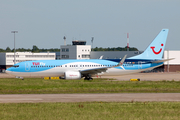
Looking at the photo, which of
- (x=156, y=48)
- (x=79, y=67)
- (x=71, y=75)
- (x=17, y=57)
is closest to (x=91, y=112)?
(x=71, y=75)

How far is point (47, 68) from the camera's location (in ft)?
169

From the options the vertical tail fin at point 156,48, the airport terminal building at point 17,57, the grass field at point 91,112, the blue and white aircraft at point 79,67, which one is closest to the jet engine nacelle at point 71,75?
the blue and white aircraft at point 79,67

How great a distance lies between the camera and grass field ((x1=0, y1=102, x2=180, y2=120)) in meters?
17.2

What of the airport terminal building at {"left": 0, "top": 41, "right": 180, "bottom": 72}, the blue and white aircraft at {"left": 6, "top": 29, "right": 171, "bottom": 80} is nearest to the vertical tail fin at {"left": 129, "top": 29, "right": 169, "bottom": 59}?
the blue and white aircraft at {"left": 6, "top": 29, "right": 171, "bottom": 80}

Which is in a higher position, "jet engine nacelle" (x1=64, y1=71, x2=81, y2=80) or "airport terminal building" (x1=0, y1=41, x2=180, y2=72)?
"airport terminal building" (x1=0, y1=41, x2=180, y2=72)

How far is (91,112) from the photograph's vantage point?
19.0m

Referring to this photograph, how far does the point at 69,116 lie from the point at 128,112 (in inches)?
156

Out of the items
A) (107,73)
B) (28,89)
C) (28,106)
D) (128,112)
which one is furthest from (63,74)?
(128,112)

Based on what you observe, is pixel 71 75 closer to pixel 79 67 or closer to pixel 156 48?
pixel 79 67

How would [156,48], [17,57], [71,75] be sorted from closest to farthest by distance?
[71,75]
[156,48]
[17,57]

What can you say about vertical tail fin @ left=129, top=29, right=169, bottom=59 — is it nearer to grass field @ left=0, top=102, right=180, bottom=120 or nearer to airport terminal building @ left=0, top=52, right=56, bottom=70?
grass field @ left=0, top=102, right=180, bottom=120

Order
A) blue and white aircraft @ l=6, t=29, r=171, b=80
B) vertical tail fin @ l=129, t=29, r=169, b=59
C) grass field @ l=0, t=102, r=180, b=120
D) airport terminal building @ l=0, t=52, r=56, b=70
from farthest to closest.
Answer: airport terminal building @ l=0, t=52, r=56, b=70
vertical tail fin @ l=129, t=29, r=169, b=59
blue and white aircraft @ l=6, t=29, r=171, b=80
grass field @ l=0, t=102, r=180, b=120

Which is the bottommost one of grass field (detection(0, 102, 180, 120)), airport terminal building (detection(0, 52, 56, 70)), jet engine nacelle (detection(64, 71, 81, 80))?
grass field (detection(0, 102, 180, 120))

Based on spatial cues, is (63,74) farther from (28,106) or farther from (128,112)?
(128,112)
